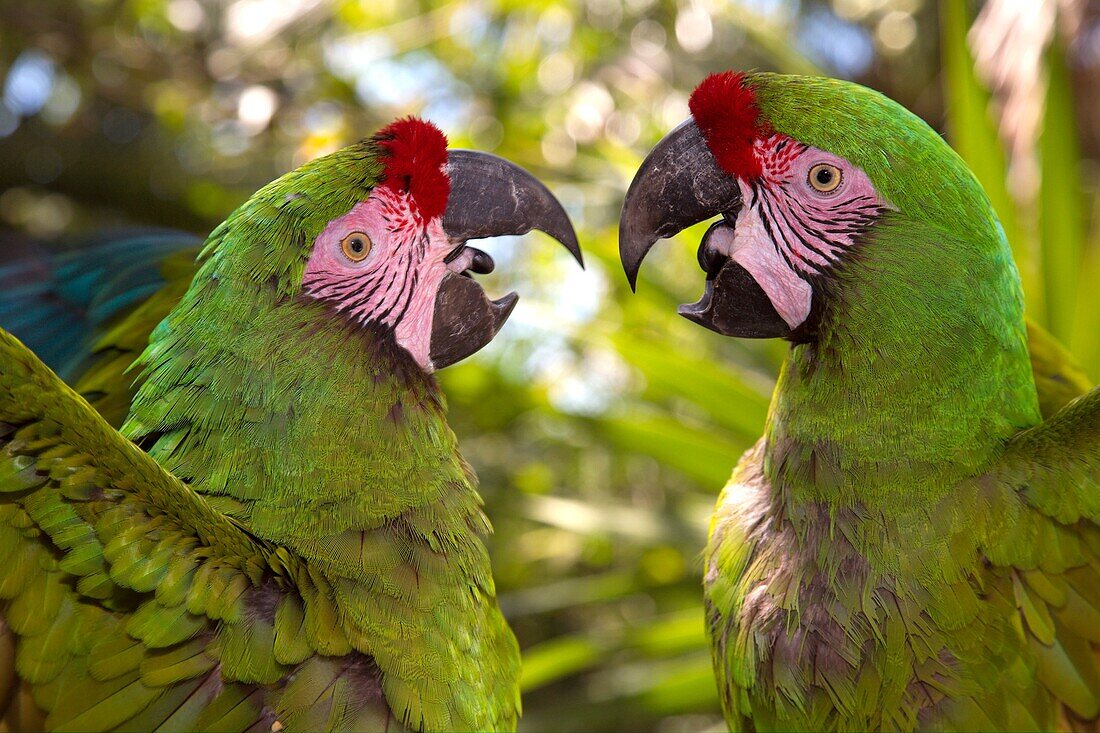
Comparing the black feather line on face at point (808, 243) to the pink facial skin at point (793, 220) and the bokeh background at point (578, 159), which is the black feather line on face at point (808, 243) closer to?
the pink facial skin at point (793, 220)

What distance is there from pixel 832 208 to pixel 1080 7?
48.1 inches

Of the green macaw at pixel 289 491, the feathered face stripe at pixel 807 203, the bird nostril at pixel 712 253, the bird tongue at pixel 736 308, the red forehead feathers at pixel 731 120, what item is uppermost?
the red forehead feathers at pixel 731 120

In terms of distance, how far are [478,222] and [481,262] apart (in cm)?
5

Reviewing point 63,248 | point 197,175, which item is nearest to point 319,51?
point 197,175

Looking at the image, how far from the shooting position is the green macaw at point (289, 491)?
80 cm

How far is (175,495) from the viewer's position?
836 mm

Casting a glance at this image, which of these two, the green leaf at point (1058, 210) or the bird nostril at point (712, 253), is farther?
the green leaf at point (1058, 210)

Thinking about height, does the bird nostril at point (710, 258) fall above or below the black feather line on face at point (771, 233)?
below

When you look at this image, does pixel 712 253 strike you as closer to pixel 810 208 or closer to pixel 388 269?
pixel 810 208

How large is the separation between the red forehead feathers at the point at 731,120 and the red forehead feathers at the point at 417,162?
273mm

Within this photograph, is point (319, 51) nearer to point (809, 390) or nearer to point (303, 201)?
point (303, 201)

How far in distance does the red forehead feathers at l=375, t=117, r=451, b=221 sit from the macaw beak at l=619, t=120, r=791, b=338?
0.20 meters

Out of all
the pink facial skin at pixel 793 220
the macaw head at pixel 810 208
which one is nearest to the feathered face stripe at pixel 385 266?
the macaw head at pixel 810 208

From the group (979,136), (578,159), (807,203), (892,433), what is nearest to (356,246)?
(807,203)
